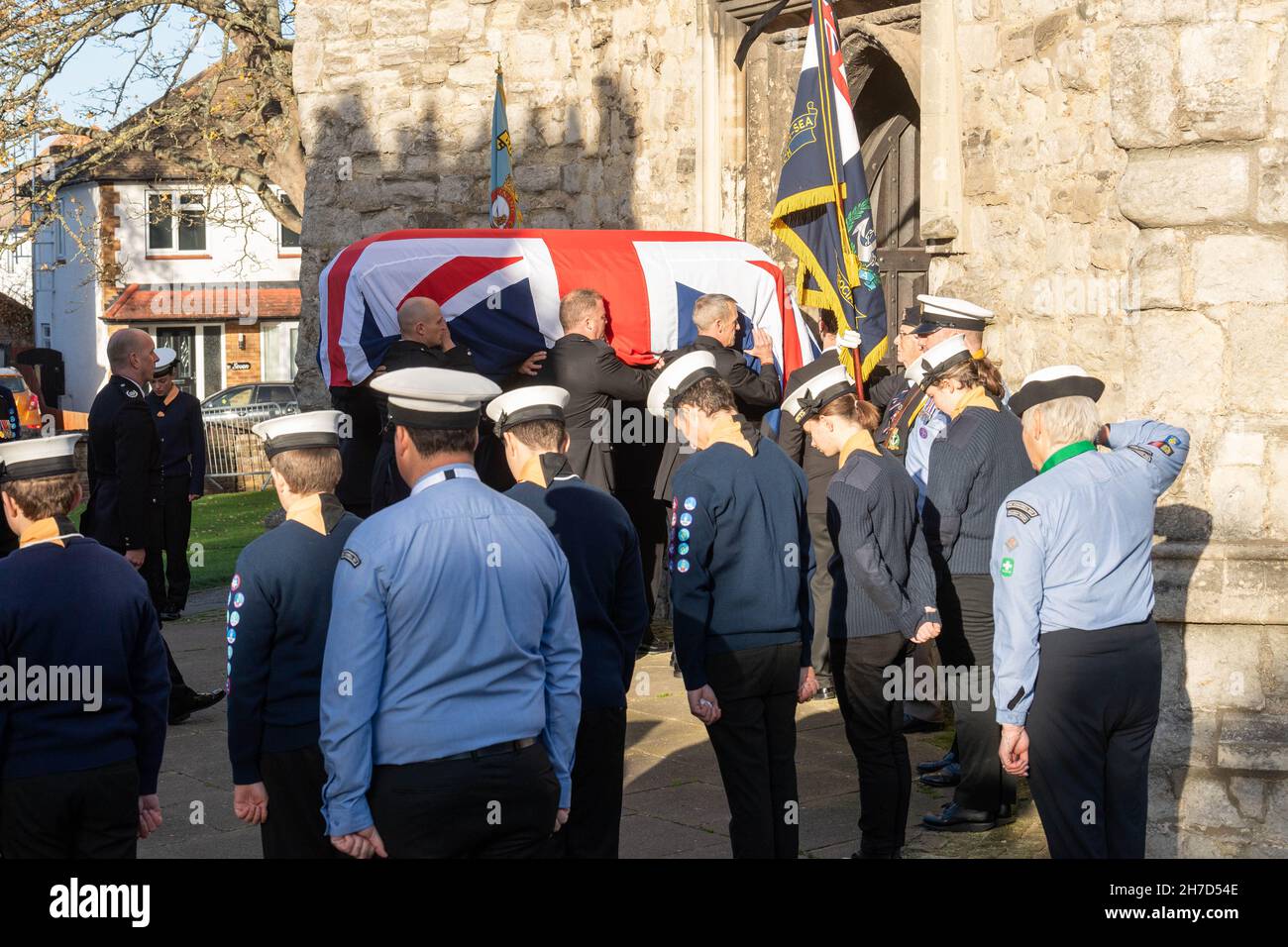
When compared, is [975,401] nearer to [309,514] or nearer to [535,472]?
[535,472]

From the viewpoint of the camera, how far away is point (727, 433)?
5.03 meters

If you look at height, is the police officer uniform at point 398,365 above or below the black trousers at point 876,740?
above

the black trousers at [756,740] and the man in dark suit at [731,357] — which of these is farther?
the man in dark suit at [731,357]

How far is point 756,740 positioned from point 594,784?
25.4 inches

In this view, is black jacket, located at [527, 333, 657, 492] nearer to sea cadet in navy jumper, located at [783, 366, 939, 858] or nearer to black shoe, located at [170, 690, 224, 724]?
sea cadet in navy jumper, located at [783, 366, 939, 858]

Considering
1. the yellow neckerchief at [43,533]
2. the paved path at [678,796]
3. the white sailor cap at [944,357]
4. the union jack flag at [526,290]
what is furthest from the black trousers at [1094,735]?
the union jack flag at [526,290]

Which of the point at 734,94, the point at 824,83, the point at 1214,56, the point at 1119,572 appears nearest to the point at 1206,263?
the point at 1214,56

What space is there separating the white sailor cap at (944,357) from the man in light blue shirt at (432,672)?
9.54 feet

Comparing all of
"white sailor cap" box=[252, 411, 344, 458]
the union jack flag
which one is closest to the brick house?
the union jack flag

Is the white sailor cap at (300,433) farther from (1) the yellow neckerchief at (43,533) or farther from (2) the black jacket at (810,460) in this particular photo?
(2) the black jacket at (810,460)

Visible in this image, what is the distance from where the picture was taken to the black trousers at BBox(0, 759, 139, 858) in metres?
3.84

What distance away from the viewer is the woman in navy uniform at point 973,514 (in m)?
5.77

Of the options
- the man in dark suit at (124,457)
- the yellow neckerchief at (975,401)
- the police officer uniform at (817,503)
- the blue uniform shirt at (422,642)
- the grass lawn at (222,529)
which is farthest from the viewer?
the grass lawn at (222,529)
